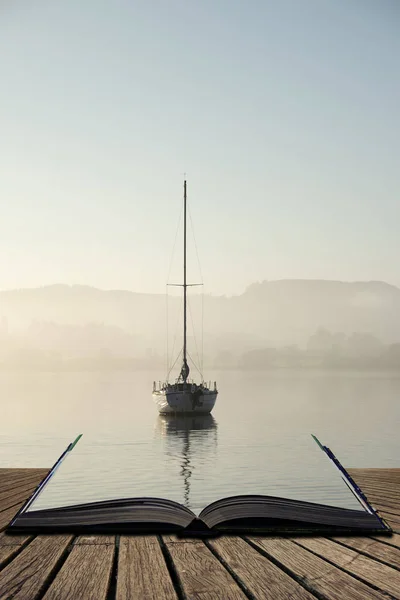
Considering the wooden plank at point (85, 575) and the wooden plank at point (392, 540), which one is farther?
the wooden plank at point (392, 540)

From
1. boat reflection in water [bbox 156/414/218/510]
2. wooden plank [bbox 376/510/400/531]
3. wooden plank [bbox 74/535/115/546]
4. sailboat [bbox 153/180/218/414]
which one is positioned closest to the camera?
wooden plank [bbox 74/535/115/546]

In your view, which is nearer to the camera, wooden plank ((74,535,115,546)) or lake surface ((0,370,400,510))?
wooden plank ((74,535,115,546))

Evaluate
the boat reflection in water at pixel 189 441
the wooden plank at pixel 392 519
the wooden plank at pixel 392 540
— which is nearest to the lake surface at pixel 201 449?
the boat reflection in water at pixel 189 441

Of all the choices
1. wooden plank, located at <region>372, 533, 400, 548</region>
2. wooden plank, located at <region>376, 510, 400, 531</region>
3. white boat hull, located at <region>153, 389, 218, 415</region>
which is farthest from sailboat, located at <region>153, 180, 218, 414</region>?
wooden plank, located at <region>372, 533, 400, 548</region>

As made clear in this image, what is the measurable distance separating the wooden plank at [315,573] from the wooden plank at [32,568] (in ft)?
5.24

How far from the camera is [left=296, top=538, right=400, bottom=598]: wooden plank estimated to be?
16.5ft

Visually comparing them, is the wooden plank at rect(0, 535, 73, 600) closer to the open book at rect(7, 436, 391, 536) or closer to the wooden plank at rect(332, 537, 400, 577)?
the open book at rect(7, 436, 391, 536)

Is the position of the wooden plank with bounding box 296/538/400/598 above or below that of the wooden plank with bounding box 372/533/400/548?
above

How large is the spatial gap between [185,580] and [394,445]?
48.0 metres

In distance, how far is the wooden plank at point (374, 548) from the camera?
18.7ft

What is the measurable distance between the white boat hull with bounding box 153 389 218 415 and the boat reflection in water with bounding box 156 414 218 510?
2.63 ft

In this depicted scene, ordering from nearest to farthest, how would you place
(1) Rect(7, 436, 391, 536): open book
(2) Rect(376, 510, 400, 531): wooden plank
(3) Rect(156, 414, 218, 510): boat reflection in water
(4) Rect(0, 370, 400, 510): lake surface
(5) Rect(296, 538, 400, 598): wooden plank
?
1. (5) Rect(296, 538, 400, 598): wooden plank
2. (1) Rect(7, 436, 391, 536): open book
3. (2) Rect(376, 510, 400, 531): wooden plank
4. (4) Rect(0, 370, 400, 510): lake surface
5. (3) Rect(156, 414, 218, 510): boat reflection in water

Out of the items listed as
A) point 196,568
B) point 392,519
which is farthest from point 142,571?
point 392,519

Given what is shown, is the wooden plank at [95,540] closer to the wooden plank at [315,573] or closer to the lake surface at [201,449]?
the wooden plank at [315,573]
